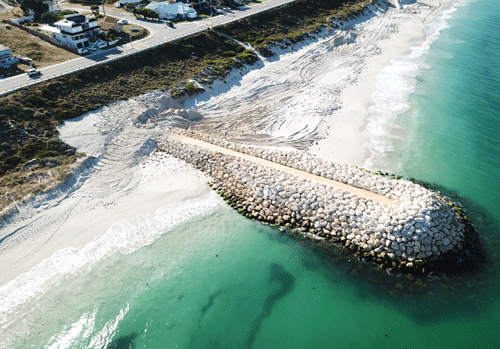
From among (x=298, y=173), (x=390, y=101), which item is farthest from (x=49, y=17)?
(x=390, y=101)

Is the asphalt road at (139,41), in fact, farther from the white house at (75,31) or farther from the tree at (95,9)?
the white house at (75,31)

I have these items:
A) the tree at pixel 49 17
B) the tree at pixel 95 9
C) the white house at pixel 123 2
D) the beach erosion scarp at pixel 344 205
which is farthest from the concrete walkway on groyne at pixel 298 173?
the white house at pixel 123 2

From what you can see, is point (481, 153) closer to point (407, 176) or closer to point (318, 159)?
point (407, 176)

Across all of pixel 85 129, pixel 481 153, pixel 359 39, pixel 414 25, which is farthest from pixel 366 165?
pixel 414 25

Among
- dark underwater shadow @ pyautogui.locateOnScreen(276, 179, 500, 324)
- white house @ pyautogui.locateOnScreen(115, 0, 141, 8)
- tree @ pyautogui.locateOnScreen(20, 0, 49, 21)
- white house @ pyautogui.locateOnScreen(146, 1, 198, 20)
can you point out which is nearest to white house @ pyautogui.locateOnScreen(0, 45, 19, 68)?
tree @ pyautogui.locateOnScreen(20, 0, 49, 21)

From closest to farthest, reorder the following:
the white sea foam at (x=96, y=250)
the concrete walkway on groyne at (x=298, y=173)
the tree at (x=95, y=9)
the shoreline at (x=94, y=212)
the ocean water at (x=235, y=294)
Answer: the ocean water at (x=235, y=294)
the white sea foam at (x=96, y=250)
the shoreline at (x=94, y=212)
the concrete walkway on groyne at (x=298, y=173)
the tree at (x=95, y=9)

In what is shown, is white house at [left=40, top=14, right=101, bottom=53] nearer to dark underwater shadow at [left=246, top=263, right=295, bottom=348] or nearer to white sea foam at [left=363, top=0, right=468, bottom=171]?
white sea foam at [left=363, top=0, right=468, bottom=171]
